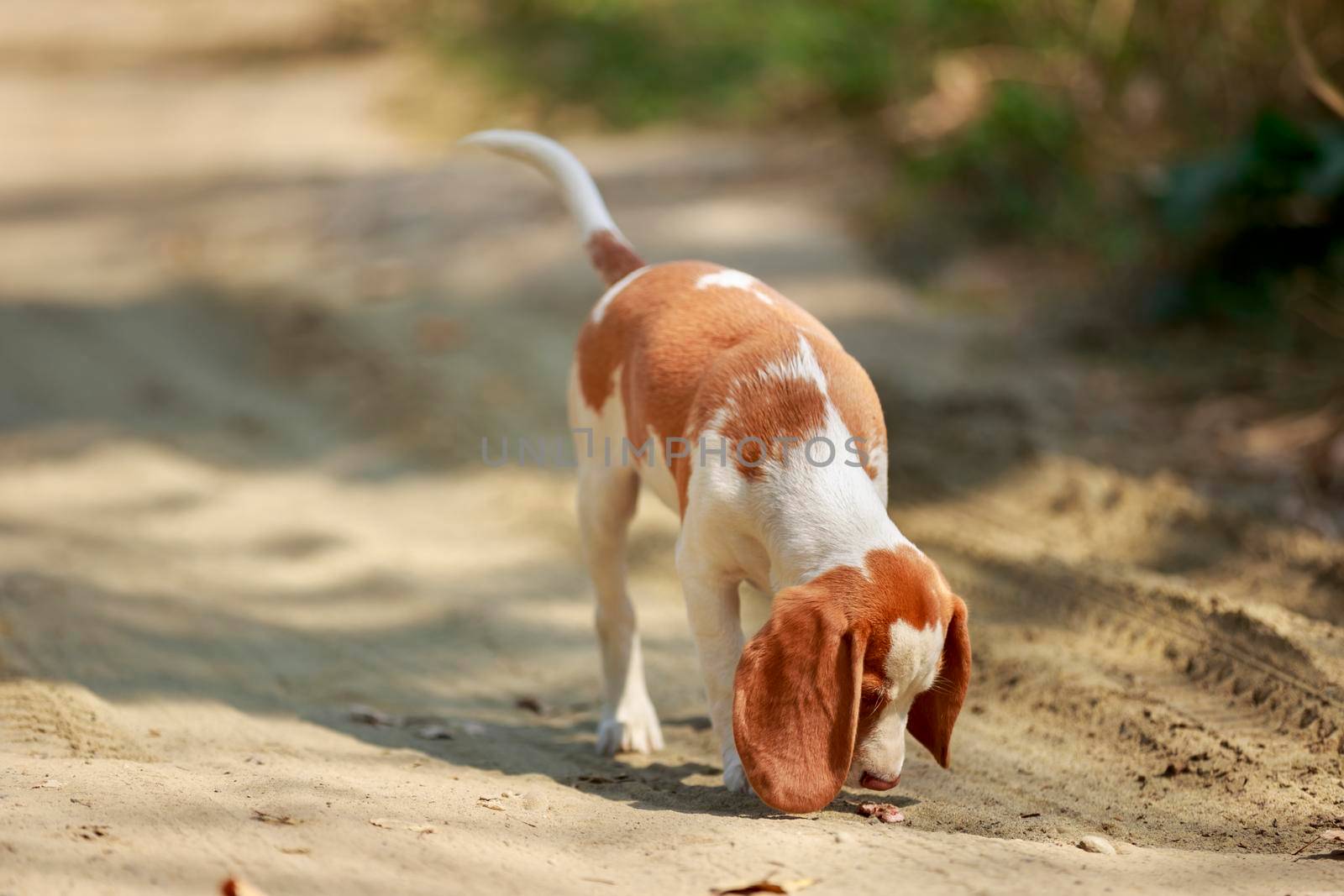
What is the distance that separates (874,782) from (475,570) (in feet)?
10.2

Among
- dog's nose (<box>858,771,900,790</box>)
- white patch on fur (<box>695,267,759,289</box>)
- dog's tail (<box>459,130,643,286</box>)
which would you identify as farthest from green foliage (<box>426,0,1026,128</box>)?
dog's nose (<box>858,771,900,790</box>)

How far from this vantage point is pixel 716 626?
11.8ft

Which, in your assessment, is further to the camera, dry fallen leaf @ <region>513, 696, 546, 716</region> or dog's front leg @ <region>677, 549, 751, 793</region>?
dry fallen leaf @ <region>513, 696, 546, 716</region>

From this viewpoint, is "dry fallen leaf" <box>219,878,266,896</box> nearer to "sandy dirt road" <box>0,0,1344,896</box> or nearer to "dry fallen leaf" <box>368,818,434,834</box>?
"sandy dirt road" <box>0,0,1344,896</box>

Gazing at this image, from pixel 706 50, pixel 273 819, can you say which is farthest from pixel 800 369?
pixel 706 50

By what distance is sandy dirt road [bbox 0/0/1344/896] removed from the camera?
124 inches

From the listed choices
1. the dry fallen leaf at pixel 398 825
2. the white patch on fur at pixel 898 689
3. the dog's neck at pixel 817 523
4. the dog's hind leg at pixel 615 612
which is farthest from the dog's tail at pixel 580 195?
the dry fallen leaf at pixel 398 825

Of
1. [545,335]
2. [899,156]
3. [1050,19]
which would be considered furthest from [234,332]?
[1050,19]

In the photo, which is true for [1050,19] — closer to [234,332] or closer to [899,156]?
[899,156]

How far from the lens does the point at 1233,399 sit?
290 inches

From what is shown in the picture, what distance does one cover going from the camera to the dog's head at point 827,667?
121 inches

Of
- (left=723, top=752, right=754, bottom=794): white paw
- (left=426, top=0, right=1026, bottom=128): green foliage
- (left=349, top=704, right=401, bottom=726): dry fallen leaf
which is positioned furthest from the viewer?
(left=426, top=0, right=1026, bottom=128): green foliage

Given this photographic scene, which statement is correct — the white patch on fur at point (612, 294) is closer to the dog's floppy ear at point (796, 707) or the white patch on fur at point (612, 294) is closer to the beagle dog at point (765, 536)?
the beagle dog at point (765, 536)

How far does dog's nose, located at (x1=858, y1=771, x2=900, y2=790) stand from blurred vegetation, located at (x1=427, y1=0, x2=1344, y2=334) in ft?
13.2
